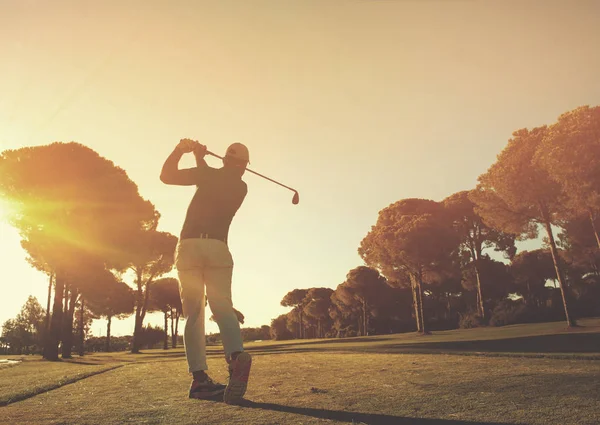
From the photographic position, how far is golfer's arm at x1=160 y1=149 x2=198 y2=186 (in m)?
4.61

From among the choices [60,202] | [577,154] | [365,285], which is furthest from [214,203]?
[365,285]

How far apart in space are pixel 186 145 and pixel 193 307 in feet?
5.93

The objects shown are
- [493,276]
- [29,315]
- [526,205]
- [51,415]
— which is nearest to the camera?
[51,415]

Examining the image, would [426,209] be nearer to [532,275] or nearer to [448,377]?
[532,275]

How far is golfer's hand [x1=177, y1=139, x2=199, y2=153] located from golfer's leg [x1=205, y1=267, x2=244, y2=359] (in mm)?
1412

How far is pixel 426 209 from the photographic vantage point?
43000mm

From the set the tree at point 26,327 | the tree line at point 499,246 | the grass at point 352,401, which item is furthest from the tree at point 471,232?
the tree at point 26,327

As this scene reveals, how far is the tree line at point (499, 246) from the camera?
2095 cm

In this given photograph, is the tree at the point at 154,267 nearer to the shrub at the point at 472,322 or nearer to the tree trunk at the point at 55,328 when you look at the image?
the tree trunk at the point at 55,328

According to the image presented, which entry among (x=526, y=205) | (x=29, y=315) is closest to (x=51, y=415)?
(x=526, y=205)

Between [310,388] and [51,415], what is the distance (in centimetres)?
224

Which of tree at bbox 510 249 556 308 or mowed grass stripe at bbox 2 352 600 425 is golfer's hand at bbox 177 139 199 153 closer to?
mowed grass stripe at bbox 2 352 600 425

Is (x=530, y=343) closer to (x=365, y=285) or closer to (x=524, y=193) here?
(x=524, y=193)

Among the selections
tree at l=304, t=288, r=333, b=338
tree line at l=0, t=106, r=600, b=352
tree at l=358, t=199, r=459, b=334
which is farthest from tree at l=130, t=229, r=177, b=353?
tree at l=304, t=288, r=333, b=338
